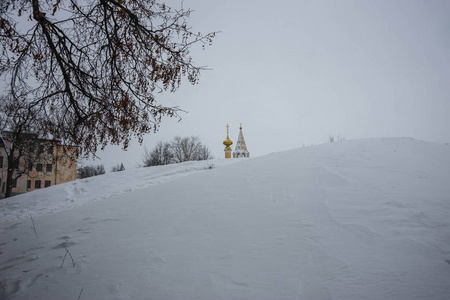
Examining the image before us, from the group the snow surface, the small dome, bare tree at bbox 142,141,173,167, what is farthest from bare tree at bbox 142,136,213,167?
the snow surface

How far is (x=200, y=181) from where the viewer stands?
563cm

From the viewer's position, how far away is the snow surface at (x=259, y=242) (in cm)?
204

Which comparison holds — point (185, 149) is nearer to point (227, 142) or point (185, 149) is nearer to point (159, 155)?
point (159, 155)

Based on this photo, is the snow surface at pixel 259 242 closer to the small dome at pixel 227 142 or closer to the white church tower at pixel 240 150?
the white church tower at pixel 240 150


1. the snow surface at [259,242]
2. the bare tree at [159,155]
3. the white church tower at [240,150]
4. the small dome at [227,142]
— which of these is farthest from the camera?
the bare tree at [159,155]

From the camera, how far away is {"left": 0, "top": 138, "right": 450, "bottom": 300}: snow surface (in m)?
2.04

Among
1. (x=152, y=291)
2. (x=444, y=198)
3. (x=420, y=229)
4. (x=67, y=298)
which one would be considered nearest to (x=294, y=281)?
(x=152, y=291)

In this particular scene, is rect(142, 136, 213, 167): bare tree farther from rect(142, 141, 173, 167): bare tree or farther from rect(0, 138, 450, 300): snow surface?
rect(0, 138, 450, 300): snow surface

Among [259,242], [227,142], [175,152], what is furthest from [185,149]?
[259,242]

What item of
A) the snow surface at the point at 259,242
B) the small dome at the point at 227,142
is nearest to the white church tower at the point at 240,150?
the small dome at the point at 227,142

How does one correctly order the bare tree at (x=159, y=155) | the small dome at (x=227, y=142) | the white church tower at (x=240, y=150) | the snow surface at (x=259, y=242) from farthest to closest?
the bare tree at (x=159, y=155) < the small dome at (x=227, y=142) < the white church tower at (x=240, y=150) < the snow surface at (x=259, y=242)

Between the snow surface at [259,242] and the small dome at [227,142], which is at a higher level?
the small dome at [227,142]

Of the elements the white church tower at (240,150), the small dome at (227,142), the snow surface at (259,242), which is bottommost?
the snow surface at (259,242)

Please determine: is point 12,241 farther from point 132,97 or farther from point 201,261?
point 201,261
